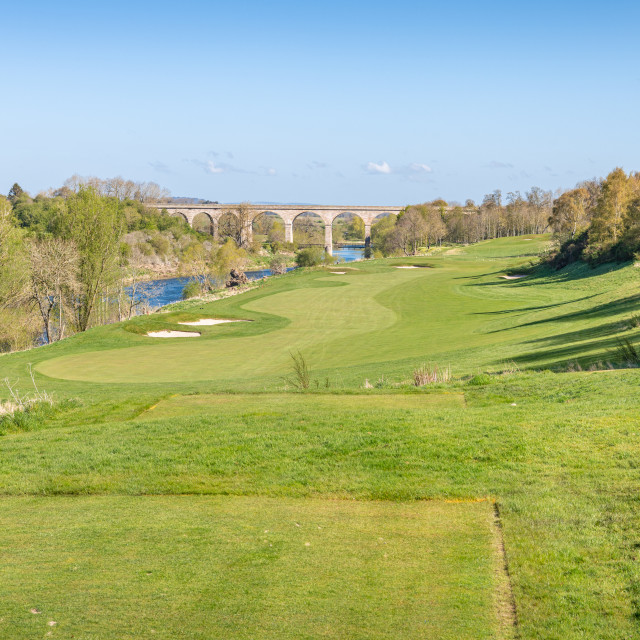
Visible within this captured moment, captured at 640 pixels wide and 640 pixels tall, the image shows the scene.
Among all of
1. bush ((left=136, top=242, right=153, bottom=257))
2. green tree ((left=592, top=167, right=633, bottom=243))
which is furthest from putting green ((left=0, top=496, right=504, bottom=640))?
bush ((left=136, top=242, right=153, bottom=257))

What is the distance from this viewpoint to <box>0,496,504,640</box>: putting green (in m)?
6.00

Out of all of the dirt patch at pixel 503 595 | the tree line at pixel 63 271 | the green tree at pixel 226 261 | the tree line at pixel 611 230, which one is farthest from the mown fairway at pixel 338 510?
the green tree at pixel 226 261

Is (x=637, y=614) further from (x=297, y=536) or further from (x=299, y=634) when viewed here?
(x=297, y=536)

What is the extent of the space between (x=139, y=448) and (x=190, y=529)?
12.7 feet

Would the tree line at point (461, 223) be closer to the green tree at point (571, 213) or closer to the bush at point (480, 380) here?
the green tree at point (571, 213)

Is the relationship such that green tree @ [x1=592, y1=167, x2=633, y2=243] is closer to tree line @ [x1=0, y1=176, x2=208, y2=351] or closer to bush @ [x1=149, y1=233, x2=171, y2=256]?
tree line @ [x1=0, y1=176, x2=208, y2=351]

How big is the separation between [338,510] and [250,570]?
229 centimetres

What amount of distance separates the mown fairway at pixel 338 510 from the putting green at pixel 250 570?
29 millimetres

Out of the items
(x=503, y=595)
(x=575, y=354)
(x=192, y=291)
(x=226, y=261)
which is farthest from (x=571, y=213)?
(x=503, y=595)

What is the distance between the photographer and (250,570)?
7137 millimetres

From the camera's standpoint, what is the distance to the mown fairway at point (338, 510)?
20.4ft

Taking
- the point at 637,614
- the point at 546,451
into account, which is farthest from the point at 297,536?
the point at 546,451

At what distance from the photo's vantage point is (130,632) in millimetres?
5863

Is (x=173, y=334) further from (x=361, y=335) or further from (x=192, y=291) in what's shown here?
(x=192, y=291)
